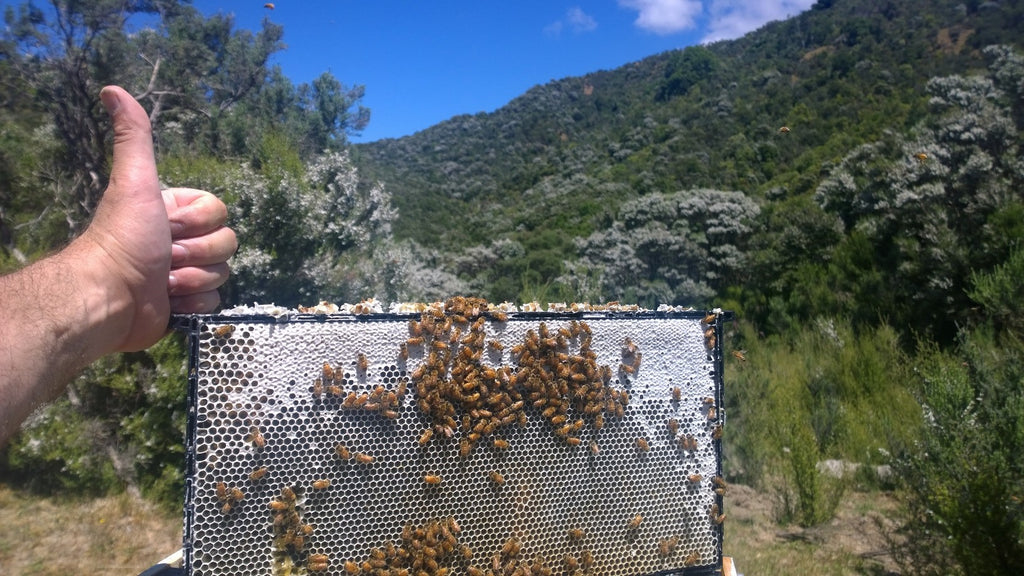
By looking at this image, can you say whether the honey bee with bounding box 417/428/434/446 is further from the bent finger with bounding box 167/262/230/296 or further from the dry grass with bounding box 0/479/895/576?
the dry grass with bounding box 0/479/895/576

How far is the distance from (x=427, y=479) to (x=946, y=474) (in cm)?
459

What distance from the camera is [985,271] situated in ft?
38.4

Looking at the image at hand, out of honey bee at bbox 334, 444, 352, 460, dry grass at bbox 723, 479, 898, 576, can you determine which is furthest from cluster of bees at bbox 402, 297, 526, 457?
dry grass at bbox 723, 479, 898, 576

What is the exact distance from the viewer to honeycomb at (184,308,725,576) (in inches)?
91.5

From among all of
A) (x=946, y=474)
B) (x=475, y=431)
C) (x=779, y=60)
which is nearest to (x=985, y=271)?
(x=946, y=474)

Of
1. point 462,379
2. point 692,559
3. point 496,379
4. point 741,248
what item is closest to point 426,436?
point 462,379

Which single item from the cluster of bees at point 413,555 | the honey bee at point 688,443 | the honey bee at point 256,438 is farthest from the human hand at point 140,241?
the honey bee at point 688,443

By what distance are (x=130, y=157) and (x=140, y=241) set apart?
0.93 ft

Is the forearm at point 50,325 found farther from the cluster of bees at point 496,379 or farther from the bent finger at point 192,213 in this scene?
the cluster of bees at point 496,379

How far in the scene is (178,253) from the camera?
93.0 inches

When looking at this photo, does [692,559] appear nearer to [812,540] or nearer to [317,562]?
[317,562]

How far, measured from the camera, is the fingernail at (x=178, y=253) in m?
2.37

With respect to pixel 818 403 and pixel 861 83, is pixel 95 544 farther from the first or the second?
pixel 861 83

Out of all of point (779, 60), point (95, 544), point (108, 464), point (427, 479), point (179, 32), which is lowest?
point (95, 544)
